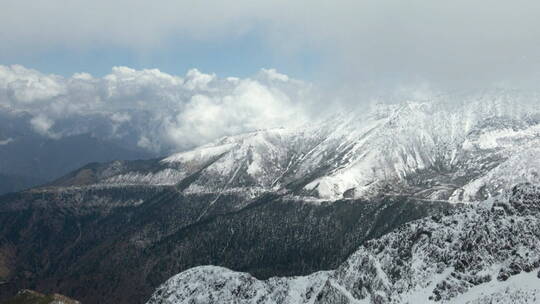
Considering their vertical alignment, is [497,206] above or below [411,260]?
above

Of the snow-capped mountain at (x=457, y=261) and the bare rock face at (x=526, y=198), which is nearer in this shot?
the snow-capped mountain at (x=457, y=261)

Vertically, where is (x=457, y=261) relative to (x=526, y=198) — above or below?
below

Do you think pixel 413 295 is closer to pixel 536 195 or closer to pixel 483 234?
pixel 483 234

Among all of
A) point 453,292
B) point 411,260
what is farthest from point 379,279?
point 453,292

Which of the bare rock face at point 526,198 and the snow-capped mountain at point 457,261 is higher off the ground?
the bare rock face at point 526,198

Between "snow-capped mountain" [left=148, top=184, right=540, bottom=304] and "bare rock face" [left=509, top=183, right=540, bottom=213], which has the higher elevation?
"bare rock face" [left=509, top=183, right=540, bottom=213]

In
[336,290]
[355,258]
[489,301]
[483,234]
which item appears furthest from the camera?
[355,258]

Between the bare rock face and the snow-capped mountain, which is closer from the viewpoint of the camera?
the snow-capped mountain

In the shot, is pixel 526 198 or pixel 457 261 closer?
A: pixel 457 261
